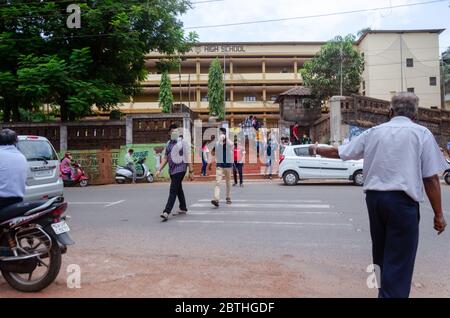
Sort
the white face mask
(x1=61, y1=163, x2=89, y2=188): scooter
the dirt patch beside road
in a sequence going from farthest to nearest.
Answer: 1. (x1=61, y1=163, x2=89, y2=188): scooter
2. the white face mask
3. the dirt patch beside road

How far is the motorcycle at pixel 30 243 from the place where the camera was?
4934 millimetres

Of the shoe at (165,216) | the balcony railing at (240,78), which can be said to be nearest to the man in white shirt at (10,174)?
the shoe at (165,216)

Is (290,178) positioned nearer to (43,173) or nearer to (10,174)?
(43,173)

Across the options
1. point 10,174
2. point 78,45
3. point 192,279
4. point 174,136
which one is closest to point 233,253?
point 192,279

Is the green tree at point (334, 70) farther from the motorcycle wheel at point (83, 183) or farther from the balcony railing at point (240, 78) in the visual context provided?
the motorcycle wheel at point (83, 183)

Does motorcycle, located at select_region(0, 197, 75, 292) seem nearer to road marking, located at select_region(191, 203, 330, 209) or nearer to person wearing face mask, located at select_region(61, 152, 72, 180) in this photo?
road marking, located at select_region(191, 203, 330, 209)

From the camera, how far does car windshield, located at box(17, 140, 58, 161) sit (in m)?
10.4

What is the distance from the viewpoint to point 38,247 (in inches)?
198

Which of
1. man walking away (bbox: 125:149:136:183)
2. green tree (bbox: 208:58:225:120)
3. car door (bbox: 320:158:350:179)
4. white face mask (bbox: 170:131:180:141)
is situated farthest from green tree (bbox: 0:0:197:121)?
green tree (bbox: 208:58:225:120)

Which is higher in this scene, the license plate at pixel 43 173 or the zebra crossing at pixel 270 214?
the license plate at pixel 43 173

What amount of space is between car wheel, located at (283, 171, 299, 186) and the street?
6368 mm

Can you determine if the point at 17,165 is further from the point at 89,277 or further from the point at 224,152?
the point at 224,152

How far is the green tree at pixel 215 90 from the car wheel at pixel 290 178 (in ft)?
117

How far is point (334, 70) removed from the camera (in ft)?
133
